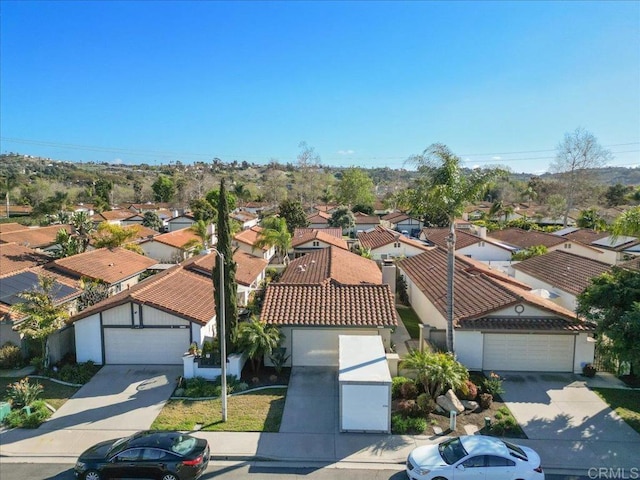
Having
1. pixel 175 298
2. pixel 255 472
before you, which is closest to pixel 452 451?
pixel 255 472

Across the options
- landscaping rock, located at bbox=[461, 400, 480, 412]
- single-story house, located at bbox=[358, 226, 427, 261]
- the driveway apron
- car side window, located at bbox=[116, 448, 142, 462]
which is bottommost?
the driveway apron

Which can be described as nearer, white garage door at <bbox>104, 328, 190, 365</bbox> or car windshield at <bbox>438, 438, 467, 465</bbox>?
car windshield at <bbox>438, 438, 467, 465</bbox>

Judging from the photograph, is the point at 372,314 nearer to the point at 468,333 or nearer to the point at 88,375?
the point at 468,333

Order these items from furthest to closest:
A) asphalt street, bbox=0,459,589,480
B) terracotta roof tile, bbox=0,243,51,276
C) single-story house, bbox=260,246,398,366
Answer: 1. terracotta roof tile, bbox=0,243,51,276
2. single-story house, bbox=260,246,398,366
3. asphalt street, bbox=0,459,589,480

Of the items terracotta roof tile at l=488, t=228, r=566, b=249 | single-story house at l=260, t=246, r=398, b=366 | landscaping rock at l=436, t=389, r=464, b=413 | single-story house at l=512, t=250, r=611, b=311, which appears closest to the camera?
landscaping rock at l=436, t=389, r=464, b=413

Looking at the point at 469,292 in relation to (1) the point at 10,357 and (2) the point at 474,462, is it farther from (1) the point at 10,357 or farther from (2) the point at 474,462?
(1) the point at 10,357

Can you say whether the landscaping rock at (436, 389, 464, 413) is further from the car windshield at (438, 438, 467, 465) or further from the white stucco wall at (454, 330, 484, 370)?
the white stucco wall at (454, 330, 484, 370)

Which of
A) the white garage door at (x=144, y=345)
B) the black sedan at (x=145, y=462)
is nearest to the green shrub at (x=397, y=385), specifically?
the black sedan at (x=145, y=462)

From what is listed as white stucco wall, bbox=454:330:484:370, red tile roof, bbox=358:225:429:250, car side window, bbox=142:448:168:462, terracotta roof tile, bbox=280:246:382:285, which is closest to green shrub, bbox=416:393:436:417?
white stucco wall, bbox=454:330:484:370
